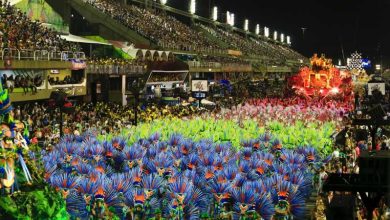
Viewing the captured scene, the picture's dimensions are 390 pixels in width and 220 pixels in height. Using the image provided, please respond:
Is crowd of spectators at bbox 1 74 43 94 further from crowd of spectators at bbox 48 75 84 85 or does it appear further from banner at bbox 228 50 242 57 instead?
banner at bbox 228 50 242 57

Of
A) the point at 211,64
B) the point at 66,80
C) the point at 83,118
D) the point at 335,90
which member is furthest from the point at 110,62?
the point at 211,64

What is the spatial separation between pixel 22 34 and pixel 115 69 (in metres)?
14.3

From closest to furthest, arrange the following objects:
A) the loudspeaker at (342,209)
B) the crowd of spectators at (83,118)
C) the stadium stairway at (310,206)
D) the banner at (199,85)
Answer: the loudspeaker at (342,209), the stadium stairway at (310,206), the crowd of spectators at (83,118), the banner at (199,85)

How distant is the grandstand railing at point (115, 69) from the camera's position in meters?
47.7

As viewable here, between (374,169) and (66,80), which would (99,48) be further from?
(374,169)

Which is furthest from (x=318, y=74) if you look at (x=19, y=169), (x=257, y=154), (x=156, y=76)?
(x=19, y=169)

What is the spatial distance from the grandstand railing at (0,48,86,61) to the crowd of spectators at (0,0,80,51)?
1.18 ft

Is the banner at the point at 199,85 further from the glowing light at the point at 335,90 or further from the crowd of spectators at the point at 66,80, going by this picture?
the glowing light at the point at 335,90

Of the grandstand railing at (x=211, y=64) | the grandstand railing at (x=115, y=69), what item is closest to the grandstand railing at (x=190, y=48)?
the grandstand railing at (x=211, y=64)

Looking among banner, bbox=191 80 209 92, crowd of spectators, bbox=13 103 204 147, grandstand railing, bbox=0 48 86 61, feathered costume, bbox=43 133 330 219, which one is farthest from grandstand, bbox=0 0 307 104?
feathered costume, bbox=43 133 330 219

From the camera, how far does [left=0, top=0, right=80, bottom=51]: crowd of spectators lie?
1368 inches

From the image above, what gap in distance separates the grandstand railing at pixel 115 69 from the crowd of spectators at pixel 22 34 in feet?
11.4

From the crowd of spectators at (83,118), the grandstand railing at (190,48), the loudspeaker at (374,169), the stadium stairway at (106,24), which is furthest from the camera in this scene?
the grandstand railing at (190,48)

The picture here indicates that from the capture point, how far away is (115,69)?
50469mm
